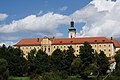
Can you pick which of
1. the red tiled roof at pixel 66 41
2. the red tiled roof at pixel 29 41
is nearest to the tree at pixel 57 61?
the red tiled roof at pixel 66 41

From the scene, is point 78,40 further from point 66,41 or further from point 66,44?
point 66,44

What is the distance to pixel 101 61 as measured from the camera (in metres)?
82.6

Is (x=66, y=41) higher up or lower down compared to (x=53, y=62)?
higher up

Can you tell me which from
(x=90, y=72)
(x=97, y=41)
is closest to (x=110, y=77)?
(x=90, y=72)

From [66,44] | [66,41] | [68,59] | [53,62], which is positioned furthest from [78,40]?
[53,62]

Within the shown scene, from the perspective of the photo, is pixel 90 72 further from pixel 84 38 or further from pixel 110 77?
pixel 84 38

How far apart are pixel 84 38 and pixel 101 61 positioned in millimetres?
52436

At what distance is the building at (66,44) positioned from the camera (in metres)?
130

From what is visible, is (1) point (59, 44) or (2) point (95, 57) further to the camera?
(1) point (59, 44)

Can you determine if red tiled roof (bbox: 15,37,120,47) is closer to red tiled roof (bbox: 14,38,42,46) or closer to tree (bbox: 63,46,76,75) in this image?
red tiled roof (bbox: 14,38,42,46)

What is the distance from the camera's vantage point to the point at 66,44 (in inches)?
5241

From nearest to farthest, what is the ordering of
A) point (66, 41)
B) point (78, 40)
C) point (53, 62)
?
point (53, 62)
point (78, 40)
point (66, 41)

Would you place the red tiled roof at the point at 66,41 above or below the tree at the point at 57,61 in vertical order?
above

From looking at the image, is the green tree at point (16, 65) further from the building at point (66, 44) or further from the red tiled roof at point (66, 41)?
the red tiled roof at point (66, 41)
